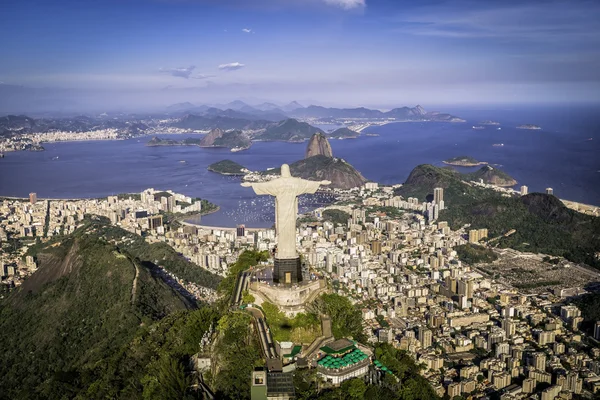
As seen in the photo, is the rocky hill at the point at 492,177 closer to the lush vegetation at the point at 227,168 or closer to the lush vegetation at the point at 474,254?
the lush vegetation at the point at 474,254

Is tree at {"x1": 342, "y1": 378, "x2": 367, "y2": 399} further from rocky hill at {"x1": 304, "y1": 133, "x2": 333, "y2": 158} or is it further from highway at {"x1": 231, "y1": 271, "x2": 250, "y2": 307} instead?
rocky hill at {"x1": 304, "y1": 133, "x2": 333, "y2": 158}

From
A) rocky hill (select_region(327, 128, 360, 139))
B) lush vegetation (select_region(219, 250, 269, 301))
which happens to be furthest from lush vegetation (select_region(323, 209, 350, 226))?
rocky hill (select_region(327, 128, 360, 139))

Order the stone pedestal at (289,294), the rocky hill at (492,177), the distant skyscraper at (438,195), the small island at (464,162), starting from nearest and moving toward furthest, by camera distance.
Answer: the stone pedestal at (289,294) < the distant skyscraper at (438,195) < the rocky hill at (492,177) < the small island at (464,162)

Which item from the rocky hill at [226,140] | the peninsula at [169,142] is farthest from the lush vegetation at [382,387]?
the peninsula at [169,142]

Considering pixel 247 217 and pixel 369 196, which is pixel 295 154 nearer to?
pixel 369 196

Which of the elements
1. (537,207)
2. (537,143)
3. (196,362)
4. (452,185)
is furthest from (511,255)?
(537,143)

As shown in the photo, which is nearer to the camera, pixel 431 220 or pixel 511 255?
pixel 511 255

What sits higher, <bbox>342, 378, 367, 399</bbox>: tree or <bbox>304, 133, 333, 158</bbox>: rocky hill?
<bbox>304, 133, 333, 158</bbox>: rocky hill
